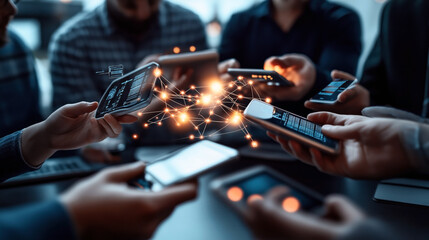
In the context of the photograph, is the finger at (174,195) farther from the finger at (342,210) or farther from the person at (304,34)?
the person at (304,34)

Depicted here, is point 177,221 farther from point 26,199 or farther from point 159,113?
point 26,199

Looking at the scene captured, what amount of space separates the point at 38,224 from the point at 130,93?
26 cm

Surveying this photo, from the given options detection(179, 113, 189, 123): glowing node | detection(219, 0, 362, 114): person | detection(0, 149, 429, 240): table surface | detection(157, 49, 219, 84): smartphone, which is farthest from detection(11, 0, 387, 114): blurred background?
detection(179, 113, 189, 123): glowing node

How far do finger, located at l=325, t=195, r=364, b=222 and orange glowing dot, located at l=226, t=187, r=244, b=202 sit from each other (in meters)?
0.12

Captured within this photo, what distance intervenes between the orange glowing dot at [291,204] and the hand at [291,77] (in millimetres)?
323

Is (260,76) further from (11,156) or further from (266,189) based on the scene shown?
(11,156)

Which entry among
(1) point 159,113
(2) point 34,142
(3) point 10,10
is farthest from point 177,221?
(3) point 10,10

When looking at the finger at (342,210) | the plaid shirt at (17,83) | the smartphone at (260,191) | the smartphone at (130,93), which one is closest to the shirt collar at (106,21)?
the plaid shirt at (17,83)

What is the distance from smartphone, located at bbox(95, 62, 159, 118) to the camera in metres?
0.51

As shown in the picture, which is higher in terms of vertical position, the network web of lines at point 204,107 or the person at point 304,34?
the person at point 304,34

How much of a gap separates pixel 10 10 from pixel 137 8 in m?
0.69

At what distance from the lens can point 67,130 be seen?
56 centimetres

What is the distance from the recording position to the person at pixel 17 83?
934mm

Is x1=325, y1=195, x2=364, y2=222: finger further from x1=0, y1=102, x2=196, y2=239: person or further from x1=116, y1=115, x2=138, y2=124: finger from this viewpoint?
x1=116, y1=115, x2=138, y2=124: finger
